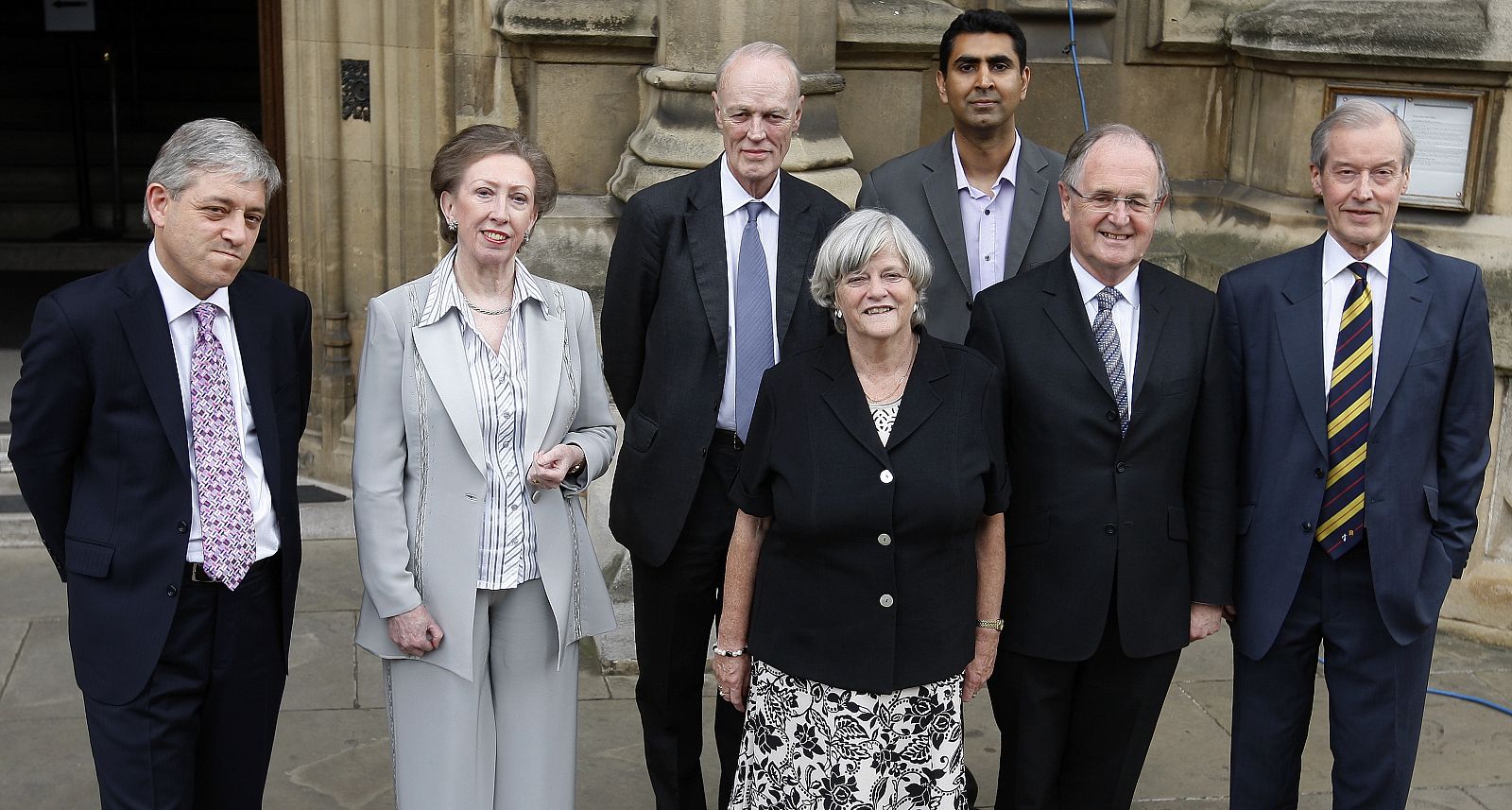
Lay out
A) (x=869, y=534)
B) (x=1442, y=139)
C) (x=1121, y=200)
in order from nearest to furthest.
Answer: (x=869, y=534)
(x=1121, y=200)
(x=1442, y=139)

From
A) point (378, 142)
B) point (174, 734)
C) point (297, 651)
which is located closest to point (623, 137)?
point (378, 142)

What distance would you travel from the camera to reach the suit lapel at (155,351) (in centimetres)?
300

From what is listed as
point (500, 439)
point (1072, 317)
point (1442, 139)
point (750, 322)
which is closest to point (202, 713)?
point (500, 439)

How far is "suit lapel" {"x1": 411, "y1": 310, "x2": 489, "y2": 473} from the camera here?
3176mm

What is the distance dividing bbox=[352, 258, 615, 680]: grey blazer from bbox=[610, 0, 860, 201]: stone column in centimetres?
210

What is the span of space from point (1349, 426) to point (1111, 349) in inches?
20.9

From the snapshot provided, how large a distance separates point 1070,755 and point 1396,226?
2.90m

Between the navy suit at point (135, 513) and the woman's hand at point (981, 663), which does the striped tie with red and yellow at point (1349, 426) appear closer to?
the woman's hand at point (981, 663)

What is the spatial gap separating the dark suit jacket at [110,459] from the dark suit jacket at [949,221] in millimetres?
1761

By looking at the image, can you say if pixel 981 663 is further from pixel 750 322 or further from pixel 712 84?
pixel 712 84

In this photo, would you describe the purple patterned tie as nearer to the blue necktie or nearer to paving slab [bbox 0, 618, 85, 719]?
the blue necktie

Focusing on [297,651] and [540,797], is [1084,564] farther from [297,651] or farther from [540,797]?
[297,651]

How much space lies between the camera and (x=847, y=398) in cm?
325

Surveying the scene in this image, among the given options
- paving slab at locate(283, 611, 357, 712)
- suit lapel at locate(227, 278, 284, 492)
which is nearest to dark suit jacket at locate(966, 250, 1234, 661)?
suit lapel at locate(227, 278, 284, 492)
